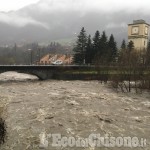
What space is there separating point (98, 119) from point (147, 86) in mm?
27925

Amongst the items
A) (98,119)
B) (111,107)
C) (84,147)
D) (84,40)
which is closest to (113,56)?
(84,40)

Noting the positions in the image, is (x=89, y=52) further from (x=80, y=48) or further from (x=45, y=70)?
(x=45, y=70)

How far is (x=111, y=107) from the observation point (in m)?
36.8

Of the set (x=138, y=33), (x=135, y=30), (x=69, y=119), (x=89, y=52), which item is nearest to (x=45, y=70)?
(x=89, y=52)

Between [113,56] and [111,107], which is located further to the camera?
[113,56]

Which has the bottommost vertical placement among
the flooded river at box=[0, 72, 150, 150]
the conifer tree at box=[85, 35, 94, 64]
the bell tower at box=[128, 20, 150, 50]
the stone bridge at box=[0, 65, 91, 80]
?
the flooded river at box=[0, 72, 150, 150]

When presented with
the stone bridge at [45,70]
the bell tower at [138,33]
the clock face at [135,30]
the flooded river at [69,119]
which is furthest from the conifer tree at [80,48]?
the flooded river at [69,119]

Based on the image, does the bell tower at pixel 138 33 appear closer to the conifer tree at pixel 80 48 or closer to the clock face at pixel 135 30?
the clock face at pixel 135 30

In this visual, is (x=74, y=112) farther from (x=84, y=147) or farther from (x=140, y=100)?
(x=140, y=100)

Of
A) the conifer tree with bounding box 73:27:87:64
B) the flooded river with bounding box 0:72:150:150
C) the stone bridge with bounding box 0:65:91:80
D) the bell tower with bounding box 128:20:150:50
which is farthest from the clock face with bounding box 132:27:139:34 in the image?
the flooded river with bounding box 0:72:150:150

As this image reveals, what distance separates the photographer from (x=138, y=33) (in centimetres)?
12825

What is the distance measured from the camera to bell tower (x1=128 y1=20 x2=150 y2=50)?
12694 centimetres

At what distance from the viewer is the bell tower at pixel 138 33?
126938 millimetres

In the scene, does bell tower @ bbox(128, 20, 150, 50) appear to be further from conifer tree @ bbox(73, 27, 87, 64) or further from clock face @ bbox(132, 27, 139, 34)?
conifer tree @ bbox(73, 27, 87, 64)
